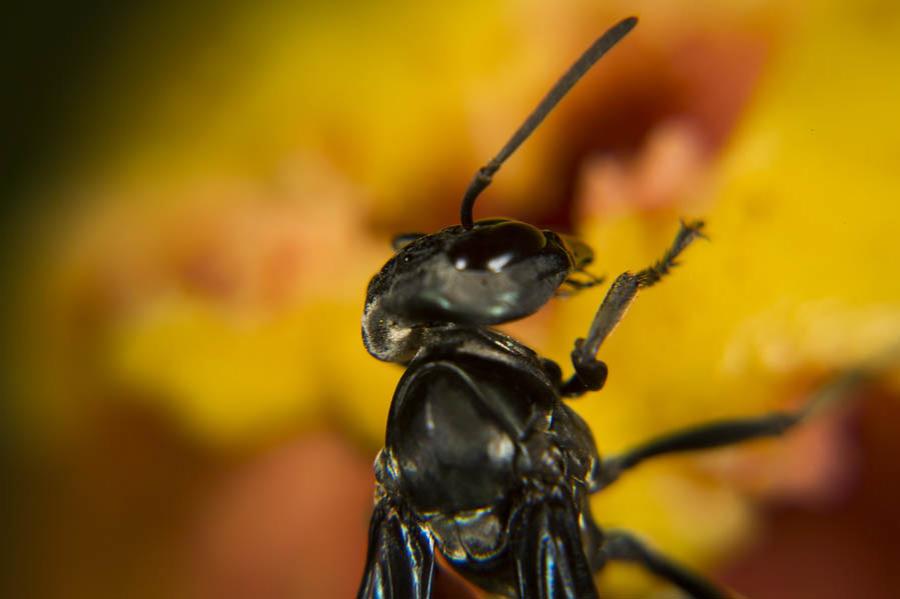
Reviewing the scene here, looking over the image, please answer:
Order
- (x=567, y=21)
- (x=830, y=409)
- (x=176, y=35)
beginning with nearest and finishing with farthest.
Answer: (x=830, y=409) → (x=567, y=21) → (x=176, y=35)

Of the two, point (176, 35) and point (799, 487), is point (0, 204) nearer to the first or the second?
point (176, 35)

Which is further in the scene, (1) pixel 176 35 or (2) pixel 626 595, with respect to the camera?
(1) pixel 176 35

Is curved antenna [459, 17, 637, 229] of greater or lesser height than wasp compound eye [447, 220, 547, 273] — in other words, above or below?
above

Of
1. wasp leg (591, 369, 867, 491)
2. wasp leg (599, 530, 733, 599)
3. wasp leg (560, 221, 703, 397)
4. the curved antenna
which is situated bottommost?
wasp leg (599, 530, 733, 599)

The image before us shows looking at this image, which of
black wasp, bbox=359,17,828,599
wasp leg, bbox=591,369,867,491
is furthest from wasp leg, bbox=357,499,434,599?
wasp leg, bbox=591,369,867,491

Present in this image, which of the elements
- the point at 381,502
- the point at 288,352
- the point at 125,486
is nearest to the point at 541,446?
the point at 381,502

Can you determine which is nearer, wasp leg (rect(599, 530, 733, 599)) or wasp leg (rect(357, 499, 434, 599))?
wasp leg (rect(357, 499, 434, 599))

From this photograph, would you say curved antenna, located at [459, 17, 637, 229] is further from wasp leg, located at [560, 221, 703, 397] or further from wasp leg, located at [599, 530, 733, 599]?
wasp leg, located at [599, 530, 733, 599]
